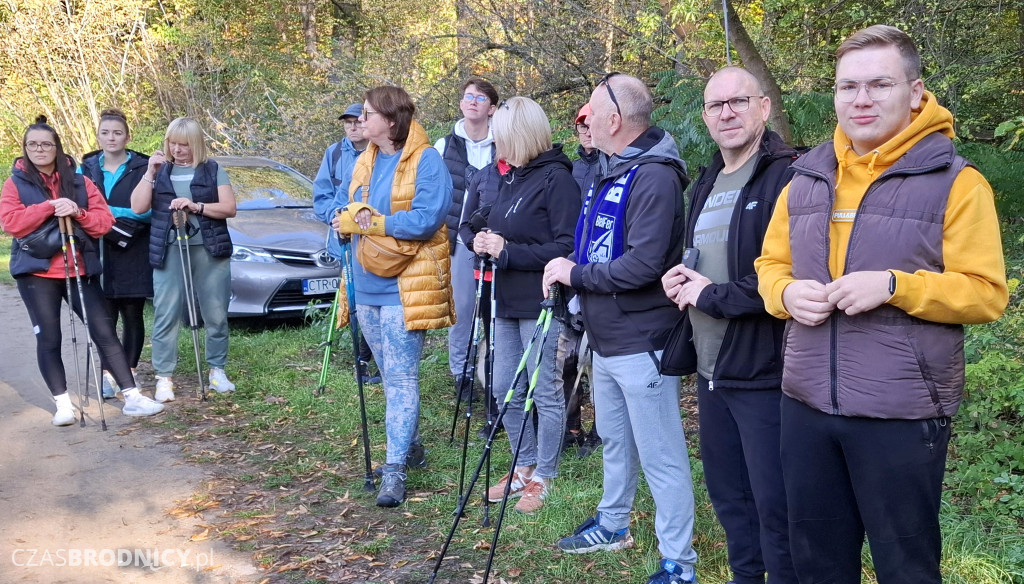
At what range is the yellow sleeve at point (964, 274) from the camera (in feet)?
A: 7.81

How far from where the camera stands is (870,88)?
2.55 meters

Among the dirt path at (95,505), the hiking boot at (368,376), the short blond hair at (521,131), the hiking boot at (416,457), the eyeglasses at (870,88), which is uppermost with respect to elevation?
the eyeglasses at (870,88)

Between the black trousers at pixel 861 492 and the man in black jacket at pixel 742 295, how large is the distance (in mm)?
417

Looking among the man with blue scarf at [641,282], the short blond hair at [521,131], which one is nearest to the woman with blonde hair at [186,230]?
the short blond hair at [521,131]

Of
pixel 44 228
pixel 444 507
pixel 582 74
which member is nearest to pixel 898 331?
pixel 444 507

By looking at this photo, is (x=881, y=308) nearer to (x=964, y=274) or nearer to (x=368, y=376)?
(x=964, y=274)

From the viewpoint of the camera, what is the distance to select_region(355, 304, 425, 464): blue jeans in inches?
199

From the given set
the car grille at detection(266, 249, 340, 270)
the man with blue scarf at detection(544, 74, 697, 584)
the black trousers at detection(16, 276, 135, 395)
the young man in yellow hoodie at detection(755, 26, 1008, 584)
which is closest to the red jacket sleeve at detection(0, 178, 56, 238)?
the black trousers at detection(16, 276, 135, 395)

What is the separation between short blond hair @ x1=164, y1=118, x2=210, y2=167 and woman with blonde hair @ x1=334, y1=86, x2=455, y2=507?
261 centimetres

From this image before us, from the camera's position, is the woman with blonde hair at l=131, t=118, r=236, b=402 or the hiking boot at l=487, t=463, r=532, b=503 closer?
the hiking boot at l=487, t=463, r=532, b=503

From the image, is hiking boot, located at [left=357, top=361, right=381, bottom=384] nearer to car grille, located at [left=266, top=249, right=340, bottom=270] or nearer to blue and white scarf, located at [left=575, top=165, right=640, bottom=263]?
car grille, located at [left=266, top=249, right=340, bottom=270]

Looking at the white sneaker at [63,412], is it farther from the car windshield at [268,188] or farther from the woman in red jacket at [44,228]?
the car windshield at [268,188]

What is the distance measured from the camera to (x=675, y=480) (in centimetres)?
378

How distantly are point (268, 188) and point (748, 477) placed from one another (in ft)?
26.4
